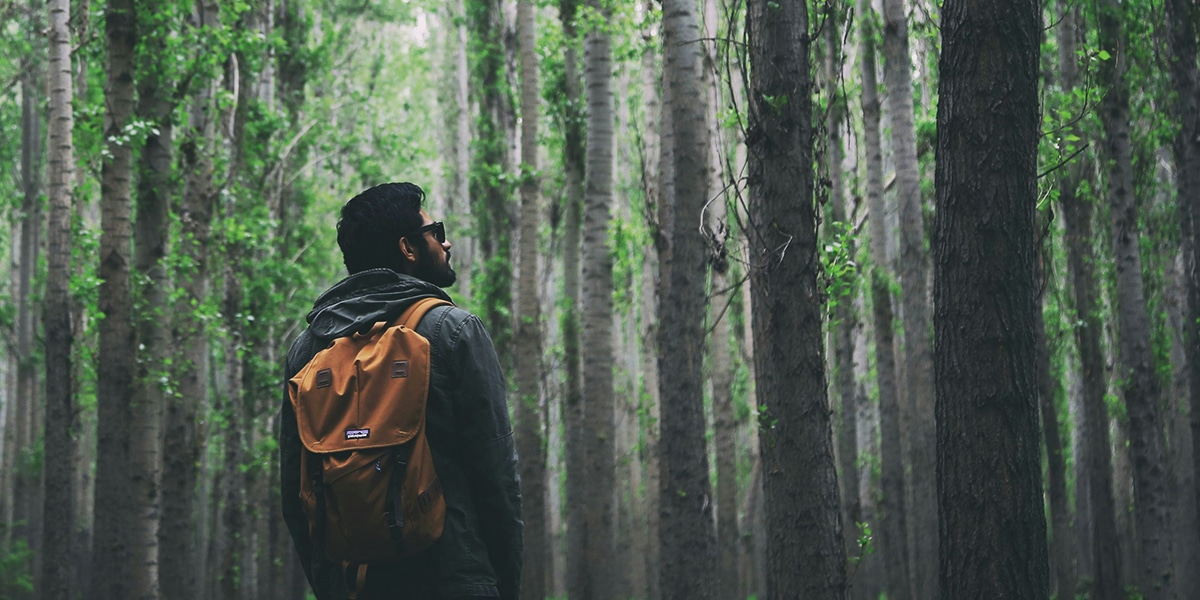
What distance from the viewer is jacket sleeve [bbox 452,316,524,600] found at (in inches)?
115

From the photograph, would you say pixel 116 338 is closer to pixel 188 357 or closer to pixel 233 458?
pixel 188 357

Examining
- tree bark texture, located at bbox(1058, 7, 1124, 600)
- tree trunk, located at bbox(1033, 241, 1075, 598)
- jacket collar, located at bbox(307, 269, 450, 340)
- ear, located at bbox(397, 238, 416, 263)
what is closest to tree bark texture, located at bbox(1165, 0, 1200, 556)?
tree bark texture, located at bbox(1058, 7, 1124, 600)

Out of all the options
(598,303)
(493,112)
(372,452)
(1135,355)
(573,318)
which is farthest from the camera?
(493,112)

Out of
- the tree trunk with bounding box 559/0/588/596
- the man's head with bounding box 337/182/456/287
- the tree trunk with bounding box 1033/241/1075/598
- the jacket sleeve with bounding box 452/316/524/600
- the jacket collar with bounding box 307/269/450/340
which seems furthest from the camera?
the tree trunk with bounding box 559/0/588/596

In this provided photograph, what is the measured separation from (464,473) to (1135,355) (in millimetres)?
10003

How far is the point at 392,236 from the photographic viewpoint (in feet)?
10.7

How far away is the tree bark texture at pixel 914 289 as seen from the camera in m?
13.5

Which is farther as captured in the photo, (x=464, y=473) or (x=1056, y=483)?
(x=1056, y=483)

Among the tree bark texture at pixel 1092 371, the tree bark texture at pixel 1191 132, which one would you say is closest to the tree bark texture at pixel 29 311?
the tree bark texture at pixel 1092 371

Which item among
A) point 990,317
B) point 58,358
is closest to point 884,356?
point 58,358

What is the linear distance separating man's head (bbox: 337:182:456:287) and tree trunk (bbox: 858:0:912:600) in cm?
1238

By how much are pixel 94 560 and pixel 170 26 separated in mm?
5618

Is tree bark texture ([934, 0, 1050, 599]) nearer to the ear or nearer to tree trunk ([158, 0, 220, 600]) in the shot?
the ear

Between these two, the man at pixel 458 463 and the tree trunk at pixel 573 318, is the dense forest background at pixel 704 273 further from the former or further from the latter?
the man at pixel 458 463
